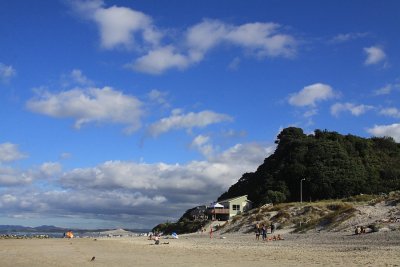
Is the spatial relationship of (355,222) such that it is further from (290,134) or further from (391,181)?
(290,134)

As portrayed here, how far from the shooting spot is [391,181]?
304ft

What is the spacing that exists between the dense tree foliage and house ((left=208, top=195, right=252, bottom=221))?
2.96m

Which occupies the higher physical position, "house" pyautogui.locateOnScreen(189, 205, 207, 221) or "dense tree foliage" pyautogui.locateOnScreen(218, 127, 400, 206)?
"dense tree foliage" pyautogui.locateOnScreen(218, 127, 400, 206)

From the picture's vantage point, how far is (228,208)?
97.1m

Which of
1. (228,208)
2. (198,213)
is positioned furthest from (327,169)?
(198,213)

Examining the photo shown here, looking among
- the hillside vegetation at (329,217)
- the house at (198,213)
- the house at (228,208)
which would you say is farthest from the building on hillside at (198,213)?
the hillside vegetation at (329,217)

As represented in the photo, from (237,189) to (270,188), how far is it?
1147 inches

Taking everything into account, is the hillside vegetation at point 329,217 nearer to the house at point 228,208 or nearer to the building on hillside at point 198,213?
the house at point 228,208

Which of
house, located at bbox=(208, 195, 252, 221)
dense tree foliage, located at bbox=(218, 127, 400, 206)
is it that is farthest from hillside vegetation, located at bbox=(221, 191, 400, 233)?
house, located at bbox=(208, 195, 252, 221)

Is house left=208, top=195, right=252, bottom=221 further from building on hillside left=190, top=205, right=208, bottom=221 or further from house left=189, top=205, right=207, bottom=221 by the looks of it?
house left=189, top=205, right=207, bottom=221

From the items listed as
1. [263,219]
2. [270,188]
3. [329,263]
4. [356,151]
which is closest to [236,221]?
[263,219]

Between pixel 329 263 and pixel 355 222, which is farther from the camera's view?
pixel 355 222

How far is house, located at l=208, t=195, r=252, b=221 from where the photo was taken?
9625cm

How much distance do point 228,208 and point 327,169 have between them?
841 inches
